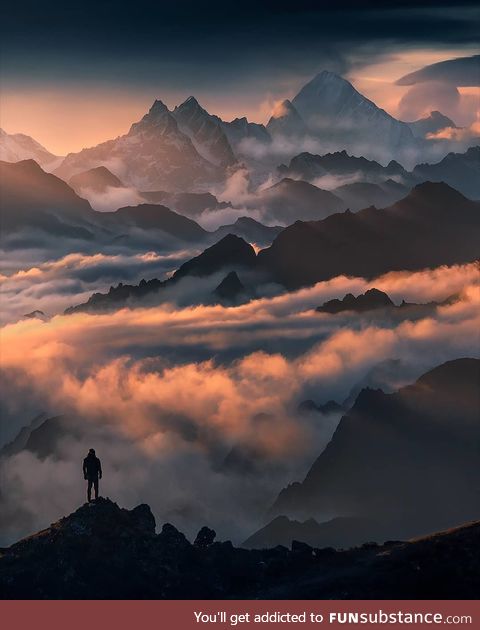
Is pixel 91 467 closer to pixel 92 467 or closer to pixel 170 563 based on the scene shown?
pixel 92 467

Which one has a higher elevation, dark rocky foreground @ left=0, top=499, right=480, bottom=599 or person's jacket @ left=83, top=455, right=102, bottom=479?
person's jacket @ left=83, top=455, right=102, bottom=479

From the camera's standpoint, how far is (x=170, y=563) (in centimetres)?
10988

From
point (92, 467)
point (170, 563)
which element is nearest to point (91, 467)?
point (92, 467)

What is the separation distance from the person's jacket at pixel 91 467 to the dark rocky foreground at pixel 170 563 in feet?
33.6

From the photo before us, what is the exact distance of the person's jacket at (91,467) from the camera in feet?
330

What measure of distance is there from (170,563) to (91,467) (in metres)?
15.9

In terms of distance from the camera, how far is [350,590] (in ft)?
300

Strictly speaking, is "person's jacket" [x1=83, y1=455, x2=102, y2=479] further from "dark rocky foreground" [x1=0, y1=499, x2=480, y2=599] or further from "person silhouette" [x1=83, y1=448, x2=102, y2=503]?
"dark rocky foreground" [x1=0, y1=499, x2=480, y2=599]

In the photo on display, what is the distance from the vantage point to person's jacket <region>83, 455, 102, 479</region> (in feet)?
330

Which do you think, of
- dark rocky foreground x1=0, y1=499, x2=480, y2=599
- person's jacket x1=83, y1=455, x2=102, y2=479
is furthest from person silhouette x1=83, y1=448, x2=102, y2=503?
dark rocky foreground x1=0, y1=499, x2=480, y2=599

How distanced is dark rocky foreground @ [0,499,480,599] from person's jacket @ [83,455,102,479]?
33.6 feet
